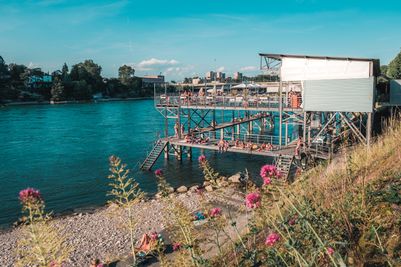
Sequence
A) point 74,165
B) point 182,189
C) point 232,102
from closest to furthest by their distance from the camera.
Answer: point 182,189, point 232,102, point 74,165

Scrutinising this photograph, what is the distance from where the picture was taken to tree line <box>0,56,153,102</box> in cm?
12125

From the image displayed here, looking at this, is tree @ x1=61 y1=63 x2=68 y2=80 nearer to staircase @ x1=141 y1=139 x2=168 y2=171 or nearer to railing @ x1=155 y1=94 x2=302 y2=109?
railing @ x1=155 y1=94 x2=302 y2=109

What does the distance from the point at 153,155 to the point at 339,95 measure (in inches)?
674

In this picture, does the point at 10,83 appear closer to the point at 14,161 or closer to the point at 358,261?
the point at 14,161

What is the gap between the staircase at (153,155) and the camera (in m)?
30.2

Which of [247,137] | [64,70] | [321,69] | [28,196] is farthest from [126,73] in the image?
[28,196]

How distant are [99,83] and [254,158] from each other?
411ft

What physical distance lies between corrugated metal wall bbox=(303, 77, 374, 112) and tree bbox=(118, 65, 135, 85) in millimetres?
147430

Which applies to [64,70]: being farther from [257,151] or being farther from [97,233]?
[97,233]

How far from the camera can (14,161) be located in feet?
115

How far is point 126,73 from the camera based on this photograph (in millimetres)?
167500

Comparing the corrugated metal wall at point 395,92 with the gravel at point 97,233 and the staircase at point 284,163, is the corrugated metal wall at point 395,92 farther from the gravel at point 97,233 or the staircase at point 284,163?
the gravel at point 97,233

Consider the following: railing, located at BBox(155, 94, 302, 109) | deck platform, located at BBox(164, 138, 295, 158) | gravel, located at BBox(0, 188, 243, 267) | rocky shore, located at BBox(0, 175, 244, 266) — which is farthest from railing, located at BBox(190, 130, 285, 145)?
gravel, located at BBox(0, 188, 243, 267)

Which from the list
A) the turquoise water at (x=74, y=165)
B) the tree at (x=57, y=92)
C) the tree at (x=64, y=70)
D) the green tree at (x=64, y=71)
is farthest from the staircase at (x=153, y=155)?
the tree at (x=64, y=70)
